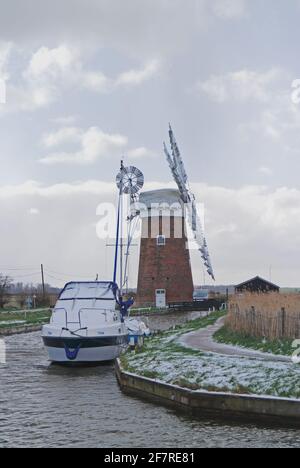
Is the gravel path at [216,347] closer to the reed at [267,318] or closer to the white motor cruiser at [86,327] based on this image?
the reed at [267,318]

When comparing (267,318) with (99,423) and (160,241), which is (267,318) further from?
(160,241)

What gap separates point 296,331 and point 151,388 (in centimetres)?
638

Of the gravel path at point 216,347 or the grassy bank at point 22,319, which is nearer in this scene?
the gravel path at point 216,347

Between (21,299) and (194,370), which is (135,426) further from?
(21,299)

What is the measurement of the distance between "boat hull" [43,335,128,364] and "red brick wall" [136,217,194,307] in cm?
4980

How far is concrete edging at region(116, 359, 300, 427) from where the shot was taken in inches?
581

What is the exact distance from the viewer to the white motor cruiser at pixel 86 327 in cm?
2695

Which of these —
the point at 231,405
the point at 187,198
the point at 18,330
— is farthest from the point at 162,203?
the point at 231,405

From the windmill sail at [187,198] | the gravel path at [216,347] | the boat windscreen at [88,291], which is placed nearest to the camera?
the gravel path at [216,347]

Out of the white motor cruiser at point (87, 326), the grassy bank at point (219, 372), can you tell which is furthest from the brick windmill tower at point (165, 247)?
the grassy bank at point (219, 372)

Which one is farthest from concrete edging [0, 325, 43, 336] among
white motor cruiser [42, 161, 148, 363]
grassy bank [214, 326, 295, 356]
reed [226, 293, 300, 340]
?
grassy bank [214, 326, 295, 356]

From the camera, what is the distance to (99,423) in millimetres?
15469

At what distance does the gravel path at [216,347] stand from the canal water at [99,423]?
3.77 m
